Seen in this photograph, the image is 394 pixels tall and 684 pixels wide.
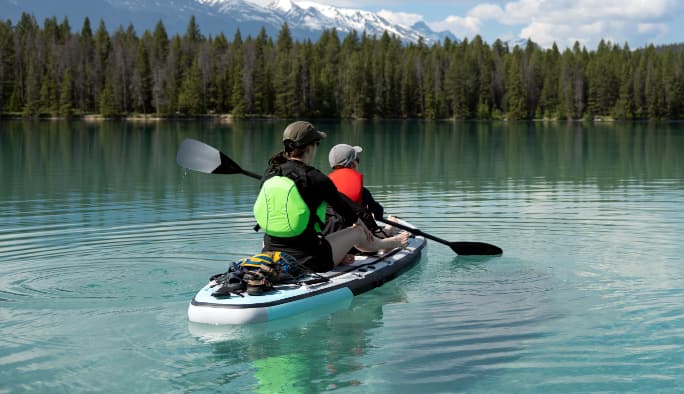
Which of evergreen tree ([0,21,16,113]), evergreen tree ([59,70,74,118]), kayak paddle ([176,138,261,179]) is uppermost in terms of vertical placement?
evergreen tree ([0,21,16,113])

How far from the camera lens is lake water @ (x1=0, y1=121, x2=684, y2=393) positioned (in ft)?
25.3

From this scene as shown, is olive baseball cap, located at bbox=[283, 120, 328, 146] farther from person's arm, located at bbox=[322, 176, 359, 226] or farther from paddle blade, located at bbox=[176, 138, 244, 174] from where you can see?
paddle blade, located at bbox=[176, 138, 244, 174]

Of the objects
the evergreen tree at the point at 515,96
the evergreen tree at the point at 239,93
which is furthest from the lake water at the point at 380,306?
the evergreen tree at the point at 515,96

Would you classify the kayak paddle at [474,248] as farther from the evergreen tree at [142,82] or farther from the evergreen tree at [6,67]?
the evergreen tree at [6,67]

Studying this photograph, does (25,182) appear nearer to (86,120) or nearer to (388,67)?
(86,120)

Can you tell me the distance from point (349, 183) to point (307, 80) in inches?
4880

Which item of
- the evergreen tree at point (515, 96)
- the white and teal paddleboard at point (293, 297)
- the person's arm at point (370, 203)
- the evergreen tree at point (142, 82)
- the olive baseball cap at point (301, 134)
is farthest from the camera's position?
the evergreen tree at point (515, 96)

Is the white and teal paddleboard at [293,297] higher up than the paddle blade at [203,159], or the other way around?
the paddle blade at [203,159]

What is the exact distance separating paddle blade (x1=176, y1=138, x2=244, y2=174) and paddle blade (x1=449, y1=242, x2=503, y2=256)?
4088 mm

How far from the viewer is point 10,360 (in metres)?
8.14

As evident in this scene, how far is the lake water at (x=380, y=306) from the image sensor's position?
770cm

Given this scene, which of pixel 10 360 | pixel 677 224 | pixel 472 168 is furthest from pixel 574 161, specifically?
pixel 10 360

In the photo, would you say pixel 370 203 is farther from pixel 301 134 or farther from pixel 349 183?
pixel 301 134

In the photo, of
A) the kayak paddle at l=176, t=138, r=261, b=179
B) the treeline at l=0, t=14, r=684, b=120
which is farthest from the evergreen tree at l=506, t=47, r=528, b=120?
the kayak paddle at l=176, t=138, r=261, b=179
